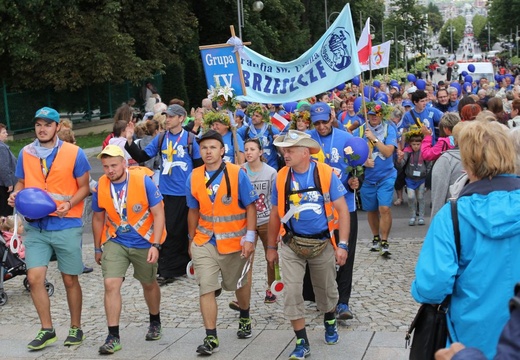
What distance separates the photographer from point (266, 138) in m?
11.6

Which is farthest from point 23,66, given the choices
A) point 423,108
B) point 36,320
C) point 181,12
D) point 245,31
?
point 36,320

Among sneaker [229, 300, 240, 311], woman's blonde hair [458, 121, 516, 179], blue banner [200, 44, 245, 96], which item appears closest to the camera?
woman's blonde hair [458, 121, 516, 179]

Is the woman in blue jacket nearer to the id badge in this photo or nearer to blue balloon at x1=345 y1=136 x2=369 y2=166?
blue balloon at x1=345 y1=136 x2=369 y2=166

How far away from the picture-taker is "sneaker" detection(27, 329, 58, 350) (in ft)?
22.9

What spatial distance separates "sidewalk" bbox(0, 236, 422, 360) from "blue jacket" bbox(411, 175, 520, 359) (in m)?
2.58

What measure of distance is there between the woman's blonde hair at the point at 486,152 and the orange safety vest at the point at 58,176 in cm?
409

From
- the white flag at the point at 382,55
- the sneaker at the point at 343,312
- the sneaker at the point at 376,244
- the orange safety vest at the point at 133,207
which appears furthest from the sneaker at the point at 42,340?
the white flag at the point at 382,55

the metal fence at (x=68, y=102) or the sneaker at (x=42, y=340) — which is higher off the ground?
the metal fence at (x=68, y=102)

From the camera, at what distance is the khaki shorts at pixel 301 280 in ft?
20.7

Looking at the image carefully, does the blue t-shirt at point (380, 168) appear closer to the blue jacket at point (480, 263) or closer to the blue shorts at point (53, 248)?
the blue shorts at point (53, 248)

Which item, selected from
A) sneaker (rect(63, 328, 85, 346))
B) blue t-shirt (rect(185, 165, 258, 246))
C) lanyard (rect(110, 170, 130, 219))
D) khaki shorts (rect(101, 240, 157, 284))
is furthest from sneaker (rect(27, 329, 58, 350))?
blue t-shirt (rect(185, 165, 258, 246))

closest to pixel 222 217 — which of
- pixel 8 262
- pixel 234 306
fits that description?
pixel 234 306

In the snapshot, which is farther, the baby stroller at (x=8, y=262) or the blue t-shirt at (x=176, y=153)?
the blue t-shirt at (x=176, y=153)

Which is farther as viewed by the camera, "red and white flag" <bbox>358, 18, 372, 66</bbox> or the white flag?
the white flag
